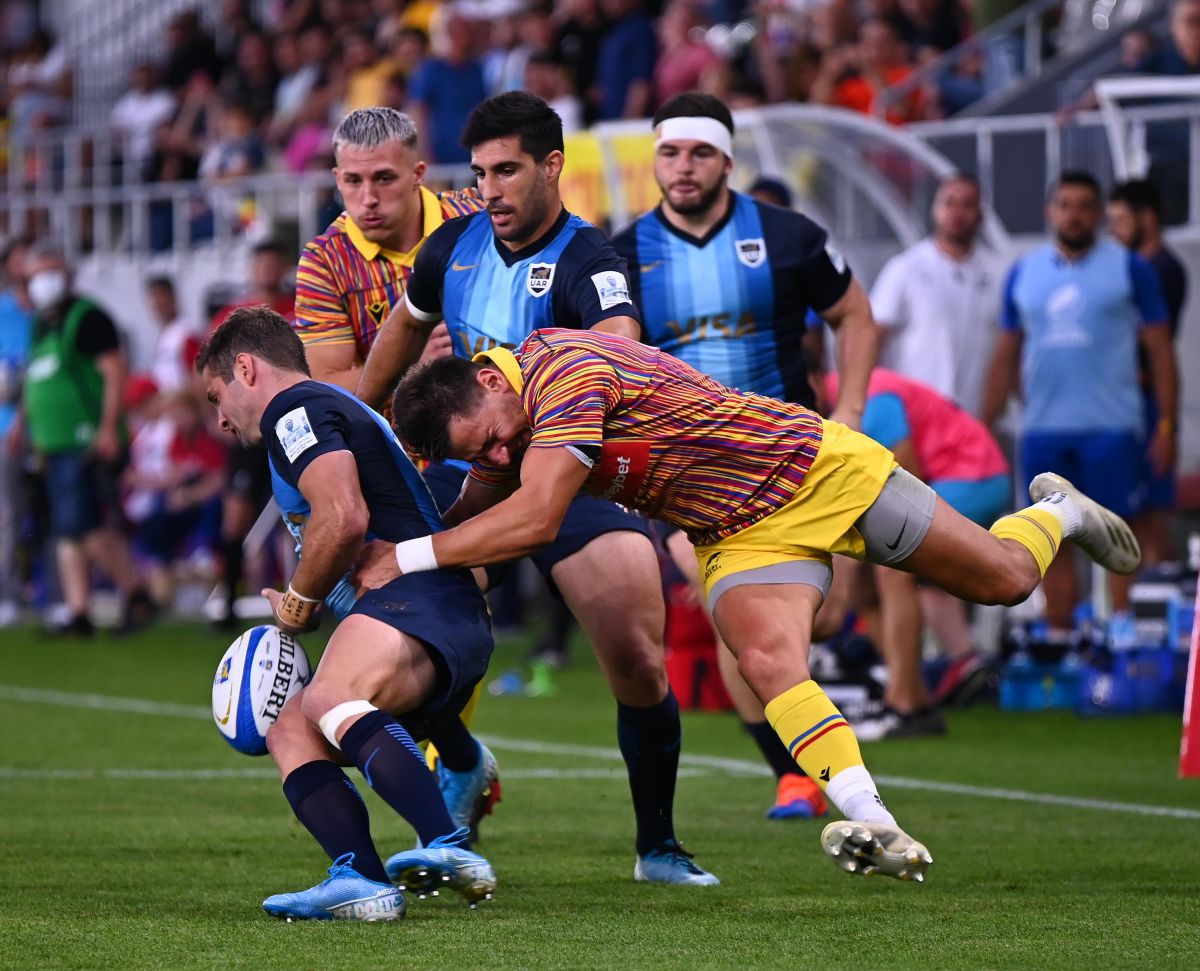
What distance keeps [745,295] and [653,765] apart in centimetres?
201

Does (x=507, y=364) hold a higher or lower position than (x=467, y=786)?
higher

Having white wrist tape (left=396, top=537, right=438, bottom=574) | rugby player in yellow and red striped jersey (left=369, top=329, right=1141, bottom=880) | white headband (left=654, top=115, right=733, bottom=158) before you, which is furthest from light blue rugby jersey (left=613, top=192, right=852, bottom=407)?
white wrist tape (left=396, top=537, right=438, bottom=574)

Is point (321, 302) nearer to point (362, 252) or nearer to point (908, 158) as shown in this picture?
point (362, 252)

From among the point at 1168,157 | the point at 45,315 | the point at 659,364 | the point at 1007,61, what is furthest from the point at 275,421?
the point at 1007,61

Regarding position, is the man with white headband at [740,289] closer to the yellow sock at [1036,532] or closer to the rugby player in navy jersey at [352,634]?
the yellow sock at [1036,532]

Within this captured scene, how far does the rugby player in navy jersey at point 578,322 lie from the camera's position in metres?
6.26

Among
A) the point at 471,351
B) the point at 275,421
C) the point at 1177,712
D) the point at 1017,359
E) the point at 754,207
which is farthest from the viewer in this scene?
the point at 1017,359

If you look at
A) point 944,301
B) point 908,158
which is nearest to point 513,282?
point 944,301

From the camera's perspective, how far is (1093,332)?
11.5m

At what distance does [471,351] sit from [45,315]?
9857mm

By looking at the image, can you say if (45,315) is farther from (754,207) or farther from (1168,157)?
(754,207)

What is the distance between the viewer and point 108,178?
76.5 ft

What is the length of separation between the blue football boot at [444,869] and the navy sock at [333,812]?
0.55 ft

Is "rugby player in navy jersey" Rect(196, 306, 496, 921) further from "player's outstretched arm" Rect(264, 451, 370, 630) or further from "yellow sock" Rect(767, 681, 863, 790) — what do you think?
"yellow sock" Rect(767, 681, 863, 790)
